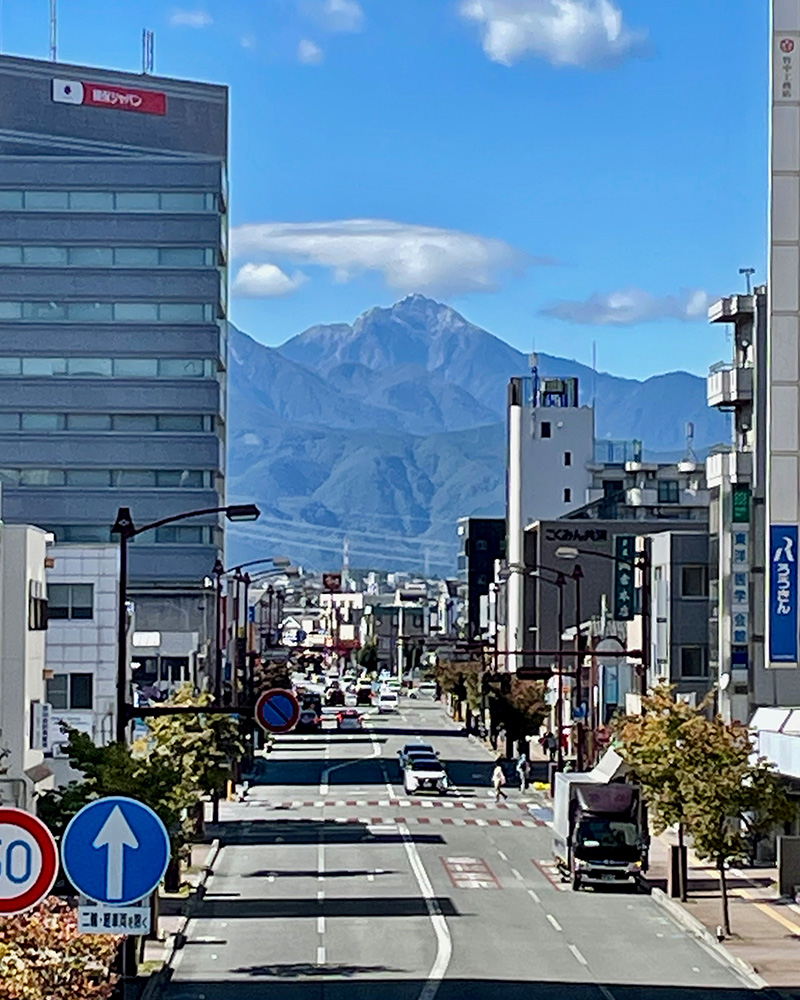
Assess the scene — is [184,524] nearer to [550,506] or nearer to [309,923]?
[550,506]

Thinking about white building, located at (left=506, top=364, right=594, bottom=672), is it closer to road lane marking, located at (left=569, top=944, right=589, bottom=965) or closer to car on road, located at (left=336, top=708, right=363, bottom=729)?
car on road, located at (left=336, top=708, right=363, bottom=729)

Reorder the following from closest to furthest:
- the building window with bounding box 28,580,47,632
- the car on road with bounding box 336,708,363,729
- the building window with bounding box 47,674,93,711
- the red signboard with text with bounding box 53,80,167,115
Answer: the building window with bounding box 28,580,47,632
the building window with bounding box 47,674,93,711
the red signboard with text with bounding box 53,80,167,115
the car on road with bounding box 336,708,363,729

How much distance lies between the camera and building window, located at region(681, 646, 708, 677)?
82.2 m

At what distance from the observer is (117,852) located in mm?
17031

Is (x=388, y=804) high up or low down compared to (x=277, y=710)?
down

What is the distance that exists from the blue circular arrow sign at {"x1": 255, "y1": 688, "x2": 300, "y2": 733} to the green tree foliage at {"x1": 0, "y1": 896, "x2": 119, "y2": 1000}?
43.1ft

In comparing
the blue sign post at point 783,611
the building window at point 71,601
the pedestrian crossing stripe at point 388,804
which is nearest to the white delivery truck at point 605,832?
the blue sign post at point 783,611

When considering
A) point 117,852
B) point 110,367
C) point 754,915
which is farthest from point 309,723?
point 117,852

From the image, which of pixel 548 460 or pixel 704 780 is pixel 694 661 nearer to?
pixel 704 780

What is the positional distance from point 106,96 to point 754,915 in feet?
361

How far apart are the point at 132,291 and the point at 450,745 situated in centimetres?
3846

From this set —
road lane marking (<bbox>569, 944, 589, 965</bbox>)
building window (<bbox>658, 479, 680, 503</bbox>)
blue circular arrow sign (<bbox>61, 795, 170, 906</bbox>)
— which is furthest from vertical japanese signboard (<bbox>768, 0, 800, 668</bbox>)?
building window (<bbox>658, 479, 680, 503</bbox>)

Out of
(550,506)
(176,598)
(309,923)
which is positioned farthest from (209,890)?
(550,506)

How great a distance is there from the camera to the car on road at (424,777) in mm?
92188
